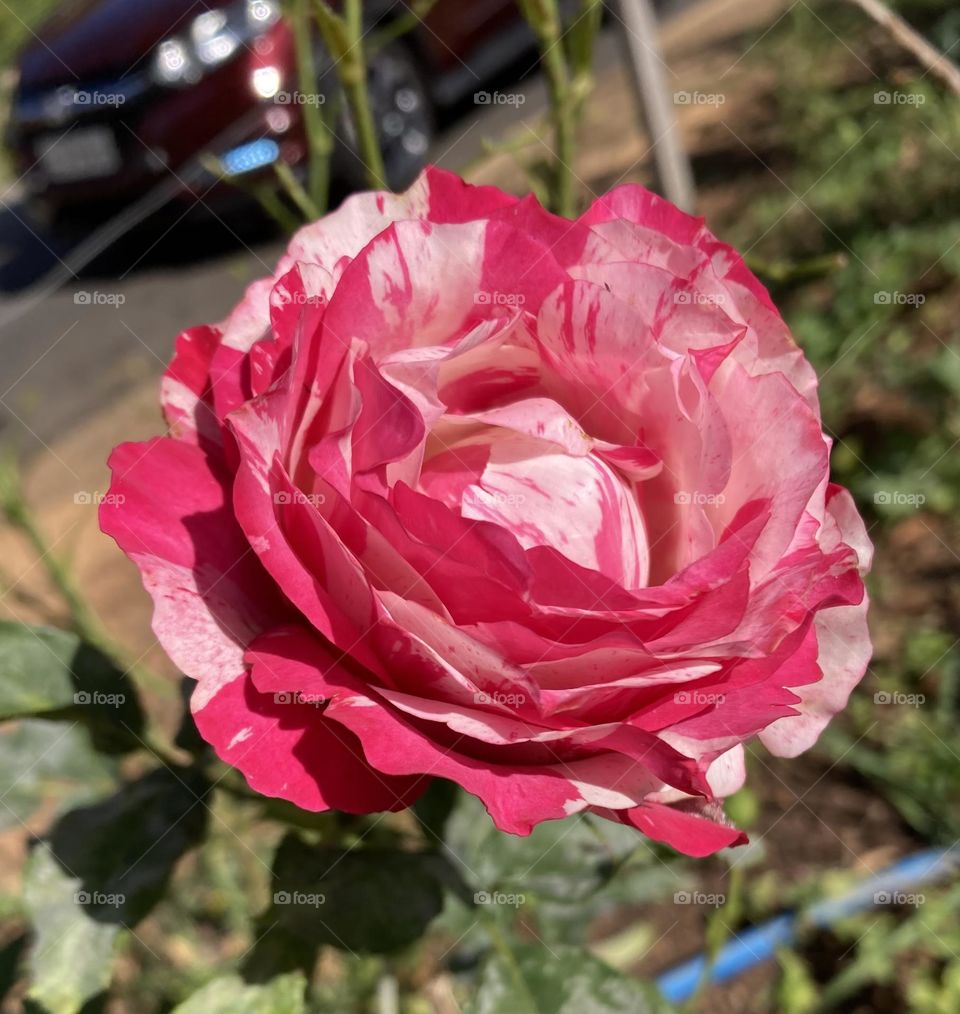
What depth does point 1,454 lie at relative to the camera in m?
3.01

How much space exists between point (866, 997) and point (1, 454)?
270 cm

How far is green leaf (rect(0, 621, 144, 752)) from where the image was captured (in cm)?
57

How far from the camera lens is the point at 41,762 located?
2.30 feet

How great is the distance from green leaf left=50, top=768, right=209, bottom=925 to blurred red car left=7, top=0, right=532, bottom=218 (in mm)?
2599

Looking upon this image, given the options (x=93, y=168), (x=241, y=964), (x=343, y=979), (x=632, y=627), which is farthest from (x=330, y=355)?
(x=93, y=168)

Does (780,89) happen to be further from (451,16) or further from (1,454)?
(1,454)

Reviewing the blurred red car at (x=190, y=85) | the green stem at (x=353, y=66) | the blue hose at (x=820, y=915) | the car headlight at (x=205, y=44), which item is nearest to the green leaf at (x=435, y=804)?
the green stem at (x=353, y=66)

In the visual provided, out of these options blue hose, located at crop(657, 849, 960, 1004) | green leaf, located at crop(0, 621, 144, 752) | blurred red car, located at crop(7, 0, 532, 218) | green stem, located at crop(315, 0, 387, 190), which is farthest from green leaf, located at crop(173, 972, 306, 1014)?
blurred red car, located at crop(7, 0, 532, 218)

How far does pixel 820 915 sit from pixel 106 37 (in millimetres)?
3514

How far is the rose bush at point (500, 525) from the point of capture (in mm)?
388

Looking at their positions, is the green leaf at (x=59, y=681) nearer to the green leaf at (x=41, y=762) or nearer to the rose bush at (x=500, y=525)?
the green leaf at (x=41, y=762)

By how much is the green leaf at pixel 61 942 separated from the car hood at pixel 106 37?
10.6 ft

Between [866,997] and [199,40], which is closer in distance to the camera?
[866,997]

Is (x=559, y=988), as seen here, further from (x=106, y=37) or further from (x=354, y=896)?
(x=106, y=37)
